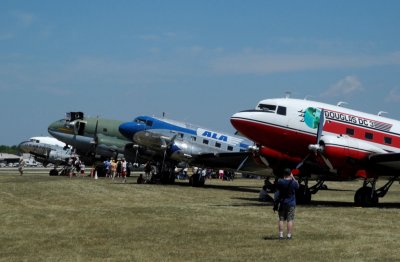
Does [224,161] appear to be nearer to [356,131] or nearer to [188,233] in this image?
[356,131]

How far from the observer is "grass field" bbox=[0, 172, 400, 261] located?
44.0 ft

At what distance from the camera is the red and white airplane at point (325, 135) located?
2462 cm

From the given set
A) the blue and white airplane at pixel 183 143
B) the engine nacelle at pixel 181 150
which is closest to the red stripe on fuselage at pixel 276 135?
the blue and white airplane at pixel 183 143

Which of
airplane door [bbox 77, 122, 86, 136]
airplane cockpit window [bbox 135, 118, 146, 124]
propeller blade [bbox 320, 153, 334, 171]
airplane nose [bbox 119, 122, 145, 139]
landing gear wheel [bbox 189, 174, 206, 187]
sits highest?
airplane door [bbox 77, 122, 86, 136]

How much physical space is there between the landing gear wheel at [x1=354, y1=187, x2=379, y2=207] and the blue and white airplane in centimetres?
1593

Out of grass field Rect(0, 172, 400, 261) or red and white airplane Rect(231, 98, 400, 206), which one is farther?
red and white airplane Rect(231, 98, 400, 206)

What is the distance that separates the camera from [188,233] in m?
16.7

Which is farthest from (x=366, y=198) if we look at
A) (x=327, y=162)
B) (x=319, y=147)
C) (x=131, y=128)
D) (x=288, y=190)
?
(x=131, y=128)

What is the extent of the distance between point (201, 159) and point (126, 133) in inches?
295

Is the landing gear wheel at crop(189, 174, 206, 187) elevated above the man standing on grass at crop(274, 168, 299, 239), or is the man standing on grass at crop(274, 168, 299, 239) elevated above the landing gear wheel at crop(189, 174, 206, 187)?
the landing gear wheel at crop(189, 174, 206, 187)

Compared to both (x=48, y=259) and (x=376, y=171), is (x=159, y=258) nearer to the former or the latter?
(x=48, y=259)

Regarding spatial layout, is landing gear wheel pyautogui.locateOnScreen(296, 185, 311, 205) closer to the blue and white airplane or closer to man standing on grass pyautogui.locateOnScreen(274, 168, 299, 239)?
man standing on grass pyautogui.locateOnScreen(274, 168, 299, 239)

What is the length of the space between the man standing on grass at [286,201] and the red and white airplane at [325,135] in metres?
8.53

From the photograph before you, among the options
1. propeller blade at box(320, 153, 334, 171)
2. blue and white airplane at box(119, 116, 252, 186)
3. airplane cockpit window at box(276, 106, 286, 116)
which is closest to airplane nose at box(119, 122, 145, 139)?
blue and white airplane at box(119, 116, 252, 186)
